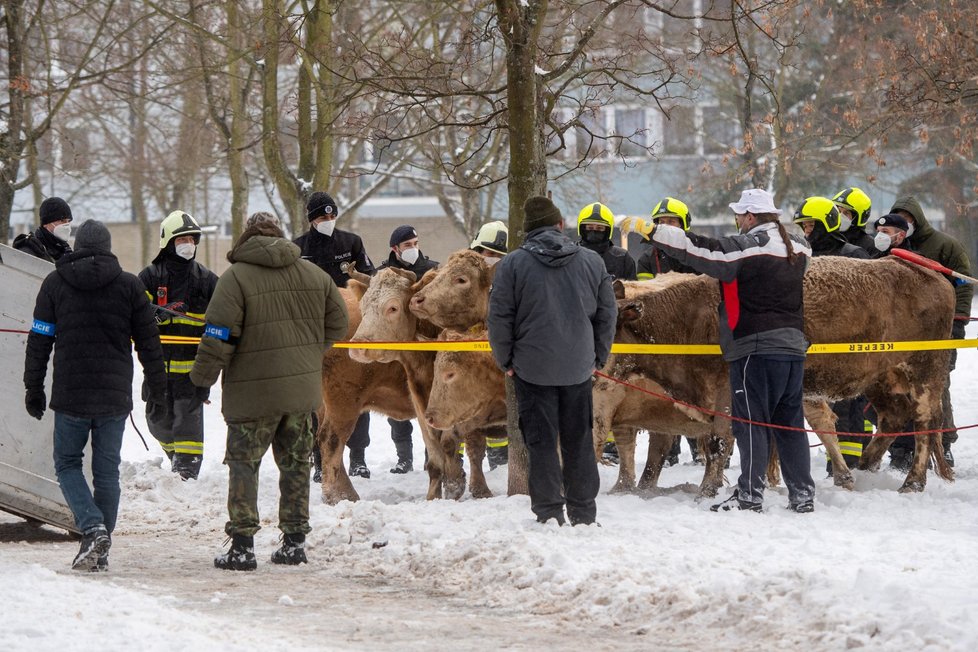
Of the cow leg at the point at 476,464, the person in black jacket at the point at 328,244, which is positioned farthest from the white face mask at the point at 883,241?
the person in black jacket at the point at 328,244

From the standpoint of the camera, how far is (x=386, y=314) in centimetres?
1070

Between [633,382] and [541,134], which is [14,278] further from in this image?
[633,382]

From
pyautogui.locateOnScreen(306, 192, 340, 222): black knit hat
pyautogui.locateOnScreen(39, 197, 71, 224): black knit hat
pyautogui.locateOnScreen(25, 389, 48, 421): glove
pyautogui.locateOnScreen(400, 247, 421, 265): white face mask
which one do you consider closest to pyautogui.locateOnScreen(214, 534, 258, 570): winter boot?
pyautogui.locateOnScreen(25, 389, 48, 421): glove

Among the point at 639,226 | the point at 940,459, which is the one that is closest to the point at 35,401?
the point at 639,226

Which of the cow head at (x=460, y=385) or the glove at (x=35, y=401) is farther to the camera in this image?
the cow head at (x=460, y=385)

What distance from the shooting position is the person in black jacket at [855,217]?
1188 cm

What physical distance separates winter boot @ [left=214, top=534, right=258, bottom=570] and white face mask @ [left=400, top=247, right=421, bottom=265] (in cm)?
480

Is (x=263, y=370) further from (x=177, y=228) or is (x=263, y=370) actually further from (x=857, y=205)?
(x=857, y=205)

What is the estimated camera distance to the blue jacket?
829 centimetres

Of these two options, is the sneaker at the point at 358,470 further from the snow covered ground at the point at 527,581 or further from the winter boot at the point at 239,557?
the winter boot at the point at 239,557

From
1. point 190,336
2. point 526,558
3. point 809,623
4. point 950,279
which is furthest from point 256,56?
point 809,623

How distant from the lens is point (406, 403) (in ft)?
38.1

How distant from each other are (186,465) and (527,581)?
5.64 m

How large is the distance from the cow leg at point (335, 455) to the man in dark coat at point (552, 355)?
312 cm
